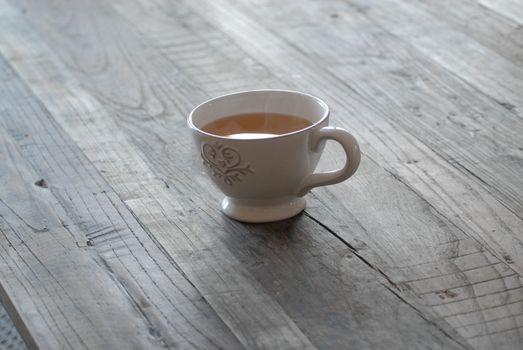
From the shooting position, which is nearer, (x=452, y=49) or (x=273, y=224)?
(x=273, y=224)

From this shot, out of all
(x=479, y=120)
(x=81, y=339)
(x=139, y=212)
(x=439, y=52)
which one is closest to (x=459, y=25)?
(x=439, y=52)

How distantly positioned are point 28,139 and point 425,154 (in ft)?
1.46

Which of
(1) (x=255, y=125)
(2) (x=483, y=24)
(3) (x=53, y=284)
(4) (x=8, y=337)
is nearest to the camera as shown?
(3) (x=53, y=284)

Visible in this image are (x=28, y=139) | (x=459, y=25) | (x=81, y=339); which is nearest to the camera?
(x=81, y=339)

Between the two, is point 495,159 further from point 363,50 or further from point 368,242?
point 363,50

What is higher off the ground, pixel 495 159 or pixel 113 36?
pixel 495 159

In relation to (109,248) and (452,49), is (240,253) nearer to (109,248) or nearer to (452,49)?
(109,248)

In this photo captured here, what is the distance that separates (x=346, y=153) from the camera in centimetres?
83

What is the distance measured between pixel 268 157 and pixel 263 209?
0.07 meters

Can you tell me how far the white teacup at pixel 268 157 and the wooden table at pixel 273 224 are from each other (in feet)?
0.07

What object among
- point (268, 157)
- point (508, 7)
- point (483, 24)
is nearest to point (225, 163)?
point (268, 157)

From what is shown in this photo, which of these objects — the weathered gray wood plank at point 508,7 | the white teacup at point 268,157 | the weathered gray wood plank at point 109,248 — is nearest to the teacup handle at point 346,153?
the white teacup at point 268,157

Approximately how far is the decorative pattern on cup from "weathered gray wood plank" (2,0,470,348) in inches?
2.0

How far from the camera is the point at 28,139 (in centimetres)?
108
